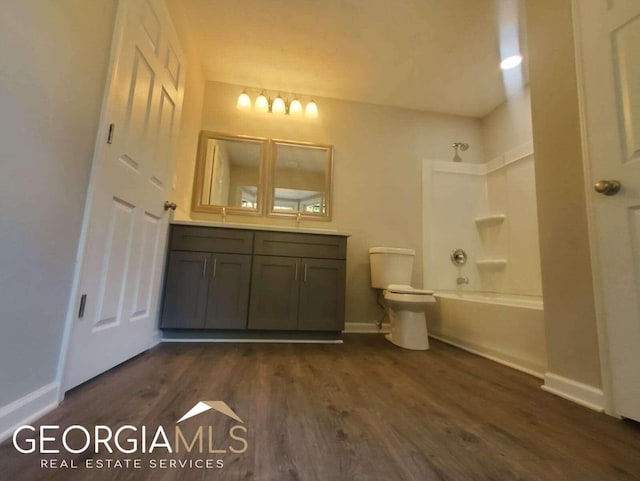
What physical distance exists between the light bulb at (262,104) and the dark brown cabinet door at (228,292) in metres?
1.62

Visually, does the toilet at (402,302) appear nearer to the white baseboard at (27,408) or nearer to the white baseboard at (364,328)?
the white baseboard at (364,328)

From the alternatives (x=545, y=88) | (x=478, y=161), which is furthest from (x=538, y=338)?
(x=478, y=161)

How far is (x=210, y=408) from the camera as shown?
3.58ft

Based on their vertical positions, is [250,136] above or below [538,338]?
above

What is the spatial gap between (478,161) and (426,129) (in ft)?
2.34

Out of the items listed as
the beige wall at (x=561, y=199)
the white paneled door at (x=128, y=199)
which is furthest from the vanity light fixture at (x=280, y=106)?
the beige wall at (x=561, y=199)

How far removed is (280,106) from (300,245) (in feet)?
5.18

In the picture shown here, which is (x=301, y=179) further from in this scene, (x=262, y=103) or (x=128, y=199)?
(x=128, y=199)

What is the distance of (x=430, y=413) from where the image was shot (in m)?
1.13

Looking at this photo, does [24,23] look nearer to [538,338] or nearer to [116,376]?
[116,376]

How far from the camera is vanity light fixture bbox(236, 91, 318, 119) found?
2877 mm

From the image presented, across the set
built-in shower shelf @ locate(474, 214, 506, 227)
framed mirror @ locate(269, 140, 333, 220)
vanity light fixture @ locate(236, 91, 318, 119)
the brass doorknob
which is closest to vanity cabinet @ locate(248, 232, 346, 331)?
framed mirror @ locate(269, 140, 333, 220)

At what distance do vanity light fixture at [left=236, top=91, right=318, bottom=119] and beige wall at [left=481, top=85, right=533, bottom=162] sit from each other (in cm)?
198

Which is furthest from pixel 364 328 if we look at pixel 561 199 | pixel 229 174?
pixel 229 174
